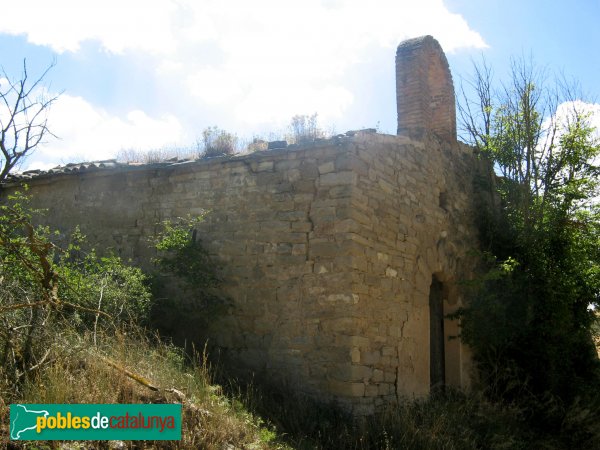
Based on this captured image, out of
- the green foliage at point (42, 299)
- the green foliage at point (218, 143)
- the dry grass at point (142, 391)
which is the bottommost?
the dry grass at point (142, 391)

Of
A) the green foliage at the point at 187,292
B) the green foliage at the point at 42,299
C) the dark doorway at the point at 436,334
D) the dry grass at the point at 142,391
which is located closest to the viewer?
the dry grass at the point at 142,391

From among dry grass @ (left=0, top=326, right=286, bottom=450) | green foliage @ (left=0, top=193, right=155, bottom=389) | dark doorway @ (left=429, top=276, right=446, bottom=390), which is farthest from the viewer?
dark doorway @ (left=429, top=276, right=446, bottom=390)

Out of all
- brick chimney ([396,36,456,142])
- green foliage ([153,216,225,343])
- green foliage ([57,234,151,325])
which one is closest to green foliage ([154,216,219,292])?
green foliage ([153,216,225,343])

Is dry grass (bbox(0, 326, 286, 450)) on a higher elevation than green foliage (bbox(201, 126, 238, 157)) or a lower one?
lower

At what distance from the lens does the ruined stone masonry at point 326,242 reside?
645 centimetres

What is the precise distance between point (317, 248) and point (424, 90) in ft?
12.2

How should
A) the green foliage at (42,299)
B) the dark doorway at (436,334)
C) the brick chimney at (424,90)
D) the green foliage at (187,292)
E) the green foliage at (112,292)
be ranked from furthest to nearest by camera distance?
the brick chimney at (424,90)
the dark doorway at (436,334)
the green foliage at (187,292)
the green foliage at (112,292)
the green foliage at (42,299)

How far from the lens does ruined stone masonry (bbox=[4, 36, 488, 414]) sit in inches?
254

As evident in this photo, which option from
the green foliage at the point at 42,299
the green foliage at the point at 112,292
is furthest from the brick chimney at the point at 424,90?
the green foliage at the point at 42,299

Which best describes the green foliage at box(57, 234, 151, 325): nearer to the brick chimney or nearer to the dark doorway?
the dark doorway

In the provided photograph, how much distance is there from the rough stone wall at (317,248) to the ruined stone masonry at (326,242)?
0.01 meters

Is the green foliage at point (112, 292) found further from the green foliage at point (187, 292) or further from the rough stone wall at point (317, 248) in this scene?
the rough stone wall at point (317, 248)

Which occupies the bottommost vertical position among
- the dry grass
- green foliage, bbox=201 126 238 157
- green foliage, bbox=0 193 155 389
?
the dry grass

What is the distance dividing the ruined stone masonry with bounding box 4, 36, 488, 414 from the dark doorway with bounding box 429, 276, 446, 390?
3cm
